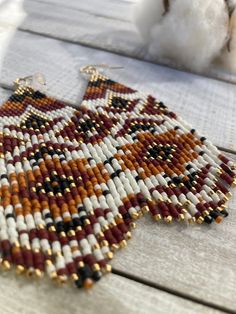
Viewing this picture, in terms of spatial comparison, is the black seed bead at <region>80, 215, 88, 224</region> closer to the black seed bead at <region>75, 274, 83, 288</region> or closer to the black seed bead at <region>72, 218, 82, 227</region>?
the black seed bead at <region>72, 218, 82, 227</region>

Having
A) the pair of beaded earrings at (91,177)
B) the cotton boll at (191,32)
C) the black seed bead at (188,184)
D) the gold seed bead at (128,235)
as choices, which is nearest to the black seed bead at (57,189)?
the pair of beaded earrings at (91,177)

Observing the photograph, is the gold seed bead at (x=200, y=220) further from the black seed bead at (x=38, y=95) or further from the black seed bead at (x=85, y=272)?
the black seed bead at (x=38, y=95)

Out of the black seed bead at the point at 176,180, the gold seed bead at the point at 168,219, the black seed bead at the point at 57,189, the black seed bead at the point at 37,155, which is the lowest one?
the black seed bead at the point at 57,189

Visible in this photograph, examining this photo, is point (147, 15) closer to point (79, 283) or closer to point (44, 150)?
point (44, 150)

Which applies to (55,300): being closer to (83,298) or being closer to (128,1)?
(83,298)

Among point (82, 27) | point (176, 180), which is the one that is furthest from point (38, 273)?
point (82, 27)
